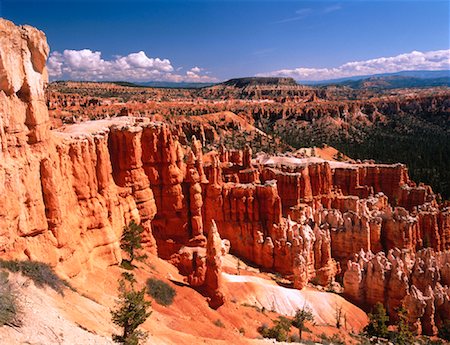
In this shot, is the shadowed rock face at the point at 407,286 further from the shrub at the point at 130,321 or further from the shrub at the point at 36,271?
the shrub at the point at 36,271

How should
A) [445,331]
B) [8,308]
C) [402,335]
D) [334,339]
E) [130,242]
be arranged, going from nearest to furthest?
[8,308]
[130,242]
[334,339]
[402,335]
[445,331]

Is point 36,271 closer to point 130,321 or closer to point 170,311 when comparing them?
point 130,321

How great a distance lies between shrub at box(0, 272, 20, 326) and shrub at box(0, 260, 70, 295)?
8.92 feet

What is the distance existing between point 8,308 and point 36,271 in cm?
369

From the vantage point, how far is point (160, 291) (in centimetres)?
2053

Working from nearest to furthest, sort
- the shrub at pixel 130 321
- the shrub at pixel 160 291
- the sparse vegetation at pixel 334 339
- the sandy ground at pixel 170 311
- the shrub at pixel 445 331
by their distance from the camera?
the sandy ground at pixel 170 311, the shrub at pixel 130 321, the shrub at pixel 160 291, the sparse vegetation at pixel 334 339, the shrub at pixel 445 331

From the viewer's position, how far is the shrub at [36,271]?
12.7 metres

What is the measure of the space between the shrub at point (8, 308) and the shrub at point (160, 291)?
10.2m

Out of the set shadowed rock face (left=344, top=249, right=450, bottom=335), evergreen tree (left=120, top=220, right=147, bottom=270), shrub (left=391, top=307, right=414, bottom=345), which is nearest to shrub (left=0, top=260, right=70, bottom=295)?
evergreen tree (left=120, top=220, right=147, bottom=270)

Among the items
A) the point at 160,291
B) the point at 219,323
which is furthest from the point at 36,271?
the point at 219,323

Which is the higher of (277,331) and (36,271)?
(36,271)

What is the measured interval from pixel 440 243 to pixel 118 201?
33.1 m

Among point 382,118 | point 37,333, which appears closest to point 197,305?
point 37,333

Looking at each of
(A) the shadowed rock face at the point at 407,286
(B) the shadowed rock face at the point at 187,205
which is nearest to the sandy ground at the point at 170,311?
(B) the shadowed rock face at the point at 187,205
